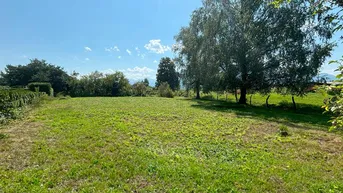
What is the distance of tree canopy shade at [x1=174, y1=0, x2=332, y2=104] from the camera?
1247 centimetres

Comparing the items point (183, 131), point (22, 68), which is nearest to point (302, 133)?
point (183, 131)

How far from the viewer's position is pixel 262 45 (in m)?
12.9

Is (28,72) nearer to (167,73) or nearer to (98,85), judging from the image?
(98,85)

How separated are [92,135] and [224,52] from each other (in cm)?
1126

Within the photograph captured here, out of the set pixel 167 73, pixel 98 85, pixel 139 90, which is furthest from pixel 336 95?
pixel 167 73

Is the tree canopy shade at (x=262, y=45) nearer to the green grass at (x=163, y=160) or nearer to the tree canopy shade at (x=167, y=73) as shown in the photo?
the green grass at (x=163, y=160)

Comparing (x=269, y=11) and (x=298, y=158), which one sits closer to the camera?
(x=298, y=158)

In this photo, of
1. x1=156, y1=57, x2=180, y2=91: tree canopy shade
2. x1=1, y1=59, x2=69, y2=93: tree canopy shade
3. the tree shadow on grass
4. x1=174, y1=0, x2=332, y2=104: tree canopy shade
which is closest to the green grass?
the tree shadow on grass

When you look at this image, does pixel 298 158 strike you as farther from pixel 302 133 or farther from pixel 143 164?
pixel 143 164

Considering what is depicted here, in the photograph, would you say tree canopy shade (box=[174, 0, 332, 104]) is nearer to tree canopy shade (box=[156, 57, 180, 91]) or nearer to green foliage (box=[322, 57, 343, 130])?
green foliage (box=[322, 57, 343, 130])

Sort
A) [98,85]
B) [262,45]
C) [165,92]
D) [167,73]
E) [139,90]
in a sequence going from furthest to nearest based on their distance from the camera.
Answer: [167,73] < [139,90] < [98,85] < [165,92] < [262,45]

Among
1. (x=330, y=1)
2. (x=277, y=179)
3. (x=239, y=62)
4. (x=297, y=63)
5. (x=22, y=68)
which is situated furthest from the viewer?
(x=22, y=68)

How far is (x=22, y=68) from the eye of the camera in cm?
3491

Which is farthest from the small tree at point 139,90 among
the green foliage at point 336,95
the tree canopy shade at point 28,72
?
the green foliage at point 336,95
